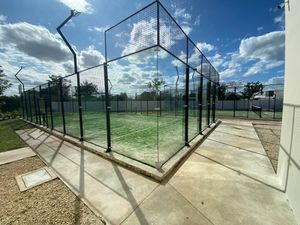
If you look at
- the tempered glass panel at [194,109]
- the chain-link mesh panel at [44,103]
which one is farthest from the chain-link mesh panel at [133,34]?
the chain-link mesh panel at [44,103]

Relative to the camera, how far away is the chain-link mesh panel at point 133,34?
2.67 meters

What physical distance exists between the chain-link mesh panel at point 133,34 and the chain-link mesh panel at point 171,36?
0.15 metres

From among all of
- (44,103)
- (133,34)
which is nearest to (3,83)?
(44,103)

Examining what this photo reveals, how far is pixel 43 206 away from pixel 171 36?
3658 millimetres

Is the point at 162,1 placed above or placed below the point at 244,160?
above

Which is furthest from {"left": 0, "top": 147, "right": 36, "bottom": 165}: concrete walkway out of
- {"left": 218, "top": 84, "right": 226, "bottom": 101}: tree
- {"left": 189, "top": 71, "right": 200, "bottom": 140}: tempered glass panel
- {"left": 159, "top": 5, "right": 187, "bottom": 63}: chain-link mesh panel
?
{"left": 218, "top": 84, "right": 226, "bottom": 101}: tree

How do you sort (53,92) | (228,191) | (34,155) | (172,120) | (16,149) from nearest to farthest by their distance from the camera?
1. (228,191)
2. (34,155)
3. (16,149)
4. (53,92)
5. (172,120)

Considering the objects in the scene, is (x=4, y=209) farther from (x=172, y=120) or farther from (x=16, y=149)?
(x=172, y=120)

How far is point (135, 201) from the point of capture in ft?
7.30

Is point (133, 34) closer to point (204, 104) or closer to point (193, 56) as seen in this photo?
point (193, 56)

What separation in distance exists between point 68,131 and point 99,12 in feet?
14.7

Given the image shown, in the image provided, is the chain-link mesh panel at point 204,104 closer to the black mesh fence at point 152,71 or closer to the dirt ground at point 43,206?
the black mesh fence at point 152,71

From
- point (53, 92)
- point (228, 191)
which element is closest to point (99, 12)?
point (53, 92)

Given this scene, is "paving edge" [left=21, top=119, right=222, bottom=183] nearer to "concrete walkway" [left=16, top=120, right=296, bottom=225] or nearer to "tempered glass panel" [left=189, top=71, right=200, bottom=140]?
"concrete walkway" [left=16, top=120, right=296, bottom=225]
